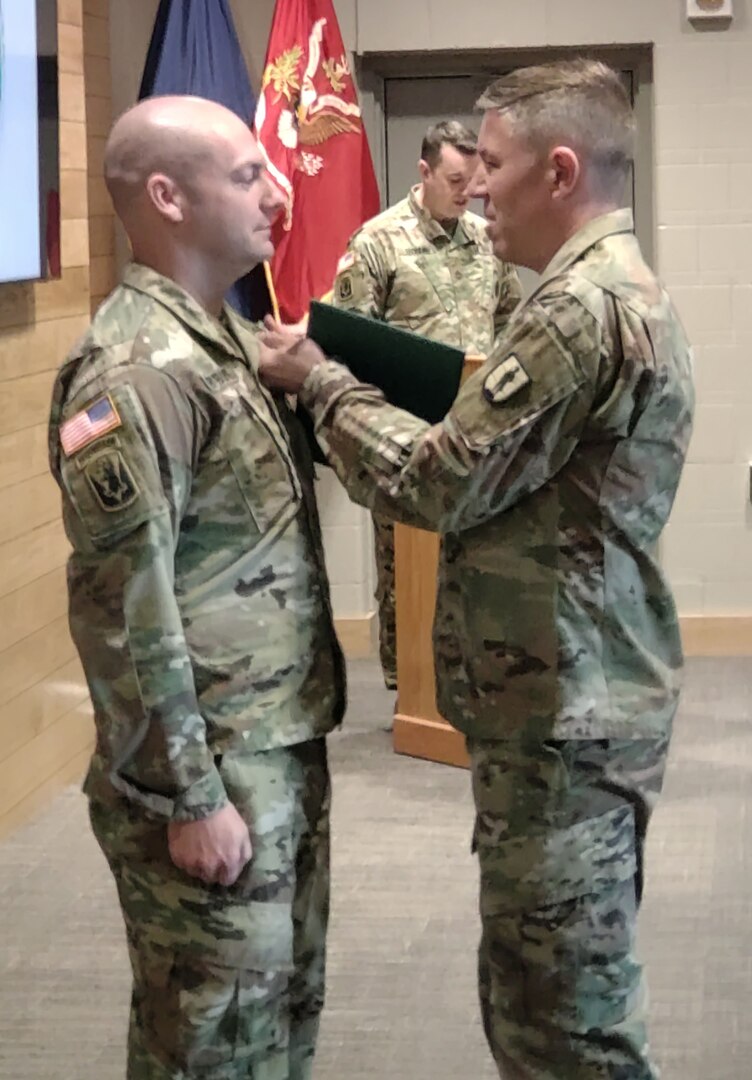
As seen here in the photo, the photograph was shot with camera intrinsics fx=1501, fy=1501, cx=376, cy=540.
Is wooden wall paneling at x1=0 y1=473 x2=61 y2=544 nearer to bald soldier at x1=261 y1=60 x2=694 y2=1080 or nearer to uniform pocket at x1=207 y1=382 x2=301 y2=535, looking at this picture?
bald soldier at x1=261 y1=60 x2=694 y2=1080

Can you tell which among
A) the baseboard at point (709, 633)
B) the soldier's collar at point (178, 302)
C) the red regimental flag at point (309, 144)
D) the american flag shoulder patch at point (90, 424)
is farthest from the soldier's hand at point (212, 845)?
the baseboard at point (709, 633)

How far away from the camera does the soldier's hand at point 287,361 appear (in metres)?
1.85

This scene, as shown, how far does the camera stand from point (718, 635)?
5.28m

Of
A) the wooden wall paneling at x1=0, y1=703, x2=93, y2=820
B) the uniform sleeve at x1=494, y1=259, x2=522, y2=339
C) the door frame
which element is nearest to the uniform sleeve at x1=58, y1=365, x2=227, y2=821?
the wooden wall paneling at x1=0, y1=703, x2=93, y2=820

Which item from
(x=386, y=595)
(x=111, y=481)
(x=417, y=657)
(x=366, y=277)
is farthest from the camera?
(x=386, y=595)

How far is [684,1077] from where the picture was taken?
2508 millimetres

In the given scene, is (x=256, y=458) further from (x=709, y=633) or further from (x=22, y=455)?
(x=709, y=633)

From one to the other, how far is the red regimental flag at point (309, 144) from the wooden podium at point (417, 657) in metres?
1.05

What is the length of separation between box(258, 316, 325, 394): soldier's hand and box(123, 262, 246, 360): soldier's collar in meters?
0.07

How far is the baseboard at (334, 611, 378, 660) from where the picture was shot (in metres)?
5.31

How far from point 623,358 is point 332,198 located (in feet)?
10.6

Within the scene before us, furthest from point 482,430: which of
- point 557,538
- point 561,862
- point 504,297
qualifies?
point 504,297

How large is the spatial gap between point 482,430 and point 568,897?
601 mm

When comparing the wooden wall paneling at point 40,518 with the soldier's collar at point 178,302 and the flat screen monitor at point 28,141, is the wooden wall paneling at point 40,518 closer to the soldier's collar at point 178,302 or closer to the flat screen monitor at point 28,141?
the flat screen monitor at point 28,141
